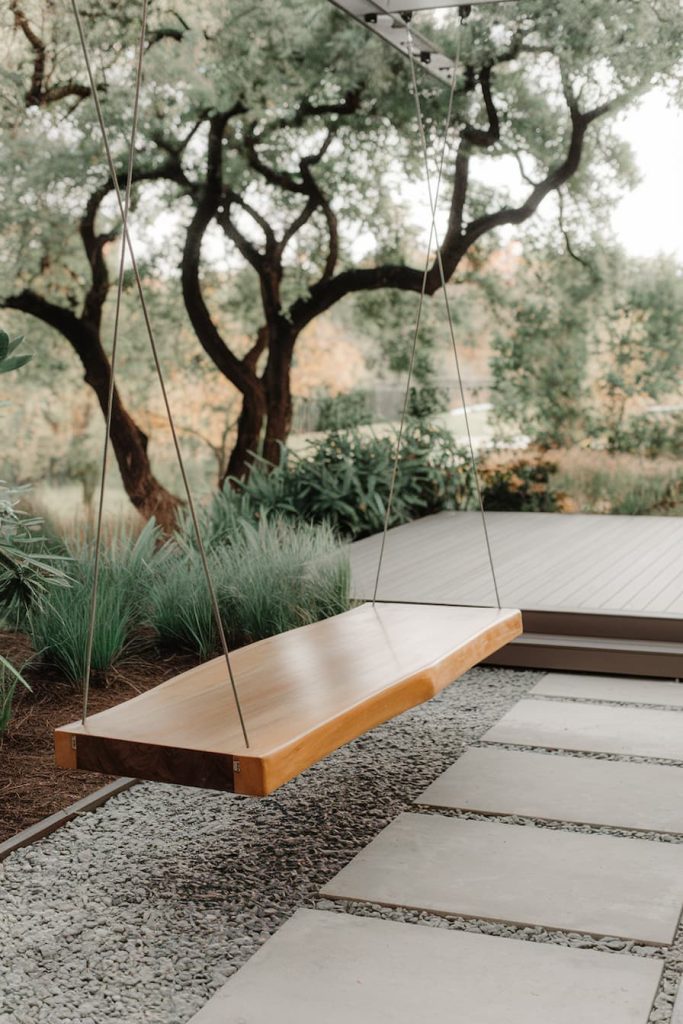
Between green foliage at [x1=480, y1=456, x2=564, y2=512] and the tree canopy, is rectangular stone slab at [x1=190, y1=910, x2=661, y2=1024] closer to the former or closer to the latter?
green foliage at [x1=480, y1=456, x2=564, y2=512]

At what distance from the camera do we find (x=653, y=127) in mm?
8836

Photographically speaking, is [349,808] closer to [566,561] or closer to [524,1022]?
A: [524,1022]

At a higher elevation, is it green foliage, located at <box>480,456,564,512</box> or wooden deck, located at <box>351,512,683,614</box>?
green foliage, located at <box>480,456,564,512</box>

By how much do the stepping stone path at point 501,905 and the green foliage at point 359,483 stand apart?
3506 mm

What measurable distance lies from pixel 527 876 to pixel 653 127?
24.4 feet

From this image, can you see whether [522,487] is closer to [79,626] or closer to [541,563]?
[541,563]

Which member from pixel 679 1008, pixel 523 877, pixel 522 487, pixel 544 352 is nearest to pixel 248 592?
pixel 523 877

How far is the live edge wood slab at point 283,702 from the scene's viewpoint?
238 cm

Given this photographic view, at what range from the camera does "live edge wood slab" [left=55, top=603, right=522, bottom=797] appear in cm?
238

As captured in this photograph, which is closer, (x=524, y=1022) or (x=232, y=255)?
(x=524, y=1022)

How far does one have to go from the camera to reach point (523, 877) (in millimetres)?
2861

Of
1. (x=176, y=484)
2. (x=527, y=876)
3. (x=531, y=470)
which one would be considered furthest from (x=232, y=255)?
(x=527, y=876)

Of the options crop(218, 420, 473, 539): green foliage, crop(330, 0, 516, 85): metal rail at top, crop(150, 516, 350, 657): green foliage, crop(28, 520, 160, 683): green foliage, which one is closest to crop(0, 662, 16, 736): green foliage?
crop(28, 520, 160, 683): green foliage

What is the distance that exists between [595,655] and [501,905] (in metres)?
2.48
